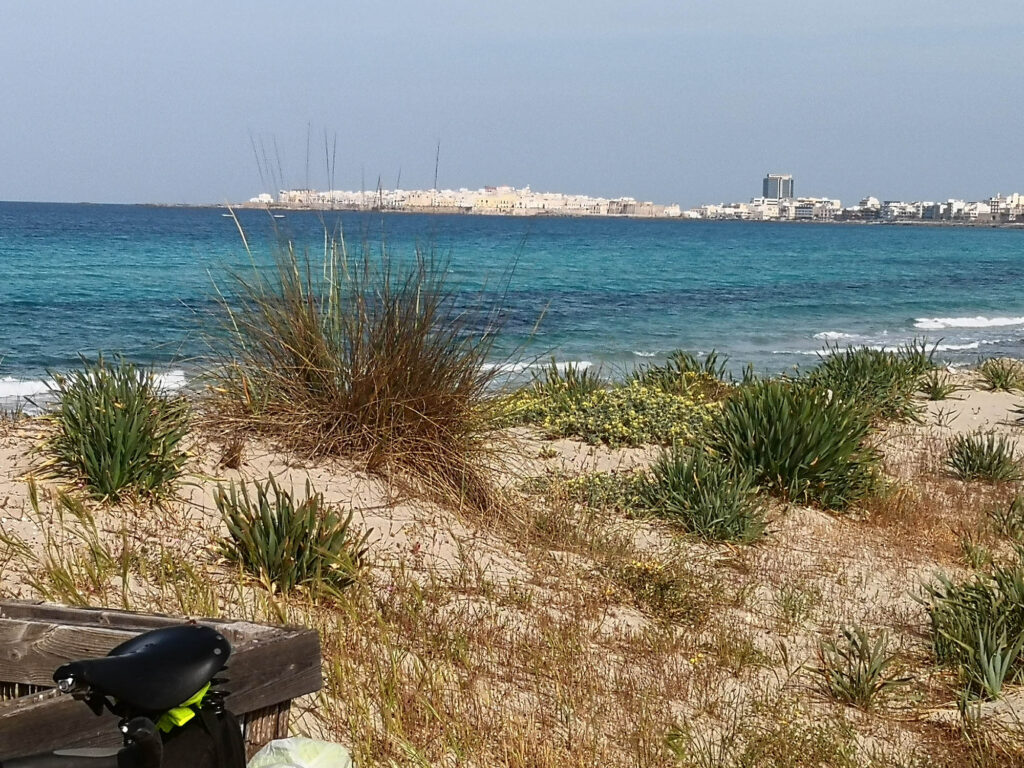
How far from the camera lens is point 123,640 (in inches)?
110

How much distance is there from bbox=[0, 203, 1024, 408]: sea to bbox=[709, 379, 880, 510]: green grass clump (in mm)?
1767

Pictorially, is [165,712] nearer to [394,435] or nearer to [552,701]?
[552,701]

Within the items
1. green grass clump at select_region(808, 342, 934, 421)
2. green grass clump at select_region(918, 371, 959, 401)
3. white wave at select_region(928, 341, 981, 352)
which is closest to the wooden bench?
green grass clump at select_region(808, 342, 934, 421)

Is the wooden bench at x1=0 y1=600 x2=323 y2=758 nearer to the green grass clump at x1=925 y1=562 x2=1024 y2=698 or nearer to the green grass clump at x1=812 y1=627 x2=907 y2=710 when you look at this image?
the green grass clump at x1=812 y1=627 x2=907 y2=710

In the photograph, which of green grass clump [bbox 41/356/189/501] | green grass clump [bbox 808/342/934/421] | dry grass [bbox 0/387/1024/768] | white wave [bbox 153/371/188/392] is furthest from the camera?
green grass clump [bbox 808/342/934/421]

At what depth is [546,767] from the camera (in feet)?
11.2

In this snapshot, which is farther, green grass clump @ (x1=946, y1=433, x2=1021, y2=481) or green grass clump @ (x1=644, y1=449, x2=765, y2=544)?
green grass clump @ (x1=946, y1=433, x2=1021, y2=481)

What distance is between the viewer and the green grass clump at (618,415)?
9031mm

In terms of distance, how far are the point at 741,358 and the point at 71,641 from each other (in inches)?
801

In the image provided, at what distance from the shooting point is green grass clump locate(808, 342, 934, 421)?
36.0ft

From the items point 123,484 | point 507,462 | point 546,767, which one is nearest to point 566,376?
point 507,462

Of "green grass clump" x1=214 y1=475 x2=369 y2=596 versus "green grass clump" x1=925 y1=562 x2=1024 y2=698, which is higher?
"green grass clump" x1=214 y1=475 x2=369 y2=596

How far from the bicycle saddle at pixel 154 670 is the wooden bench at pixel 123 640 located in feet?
2.14

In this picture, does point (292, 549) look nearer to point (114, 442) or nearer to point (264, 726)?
point (114, 442)
